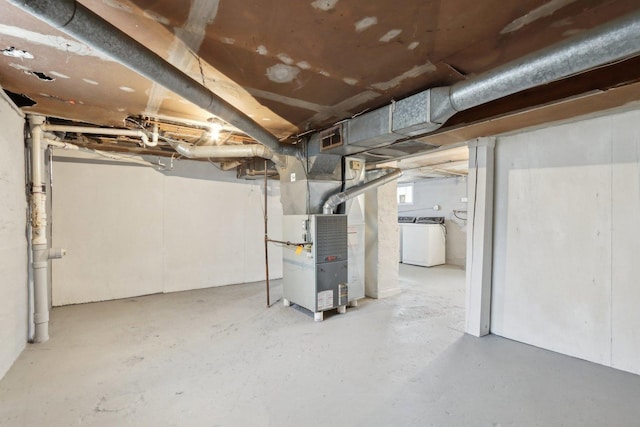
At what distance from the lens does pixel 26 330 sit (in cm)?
249

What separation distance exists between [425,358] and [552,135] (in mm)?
2174

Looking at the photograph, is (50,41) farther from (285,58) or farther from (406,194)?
(406,194)

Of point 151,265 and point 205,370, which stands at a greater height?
point 151,265

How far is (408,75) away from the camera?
1.86m

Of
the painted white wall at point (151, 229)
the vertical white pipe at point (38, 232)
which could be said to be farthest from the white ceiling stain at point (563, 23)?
the painted white wall at point (151, 229)

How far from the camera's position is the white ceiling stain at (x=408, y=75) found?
1754 millimetres

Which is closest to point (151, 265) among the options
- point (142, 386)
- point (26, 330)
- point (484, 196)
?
point (26, 330)

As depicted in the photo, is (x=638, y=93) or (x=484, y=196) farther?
(x=484, y=196)

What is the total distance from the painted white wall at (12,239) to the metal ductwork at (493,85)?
2.49 m

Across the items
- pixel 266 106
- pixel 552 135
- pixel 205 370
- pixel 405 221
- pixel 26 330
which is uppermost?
pixel 266 106

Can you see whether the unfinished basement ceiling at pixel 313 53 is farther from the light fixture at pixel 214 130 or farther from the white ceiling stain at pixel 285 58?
the light fixture at pixel 214 130

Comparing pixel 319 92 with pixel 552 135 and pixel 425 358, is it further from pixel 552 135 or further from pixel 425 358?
pixel 425 358

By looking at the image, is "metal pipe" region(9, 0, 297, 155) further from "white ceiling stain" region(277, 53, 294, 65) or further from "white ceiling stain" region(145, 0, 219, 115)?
"white ceiling stain" region(277, 53, 294, 65)

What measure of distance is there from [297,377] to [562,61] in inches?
92.0
